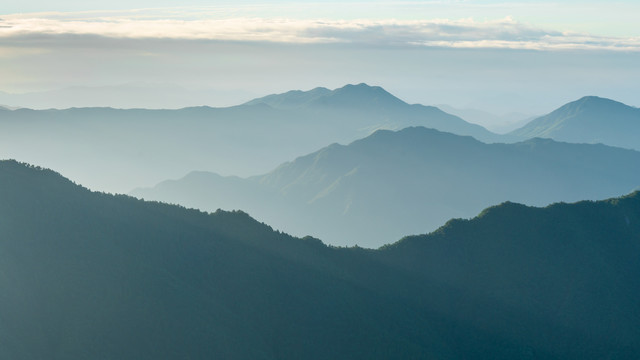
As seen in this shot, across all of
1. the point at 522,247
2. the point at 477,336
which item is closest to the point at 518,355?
the point at 477,336

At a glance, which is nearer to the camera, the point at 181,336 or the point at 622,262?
the point at 181,336

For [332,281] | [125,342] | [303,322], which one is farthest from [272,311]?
[125,342]

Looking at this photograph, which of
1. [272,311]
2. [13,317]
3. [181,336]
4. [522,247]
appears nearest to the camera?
[13,317]

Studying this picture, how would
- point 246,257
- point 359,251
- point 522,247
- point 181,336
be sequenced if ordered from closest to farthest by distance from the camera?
point 181,336 → point 246,257 → point 359,251 → point 522,247

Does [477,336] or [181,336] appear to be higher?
[181,336]

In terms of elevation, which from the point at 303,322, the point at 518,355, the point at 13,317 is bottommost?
the point at 518,355

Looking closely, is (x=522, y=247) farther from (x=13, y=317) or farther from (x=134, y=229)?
(x=13, y=317)

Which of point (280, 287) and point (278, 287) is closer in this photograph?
point (278, 287)

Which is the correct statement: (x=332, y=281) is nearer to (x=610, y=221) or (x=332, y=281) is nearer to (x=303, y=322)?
(x=303, y=322)
